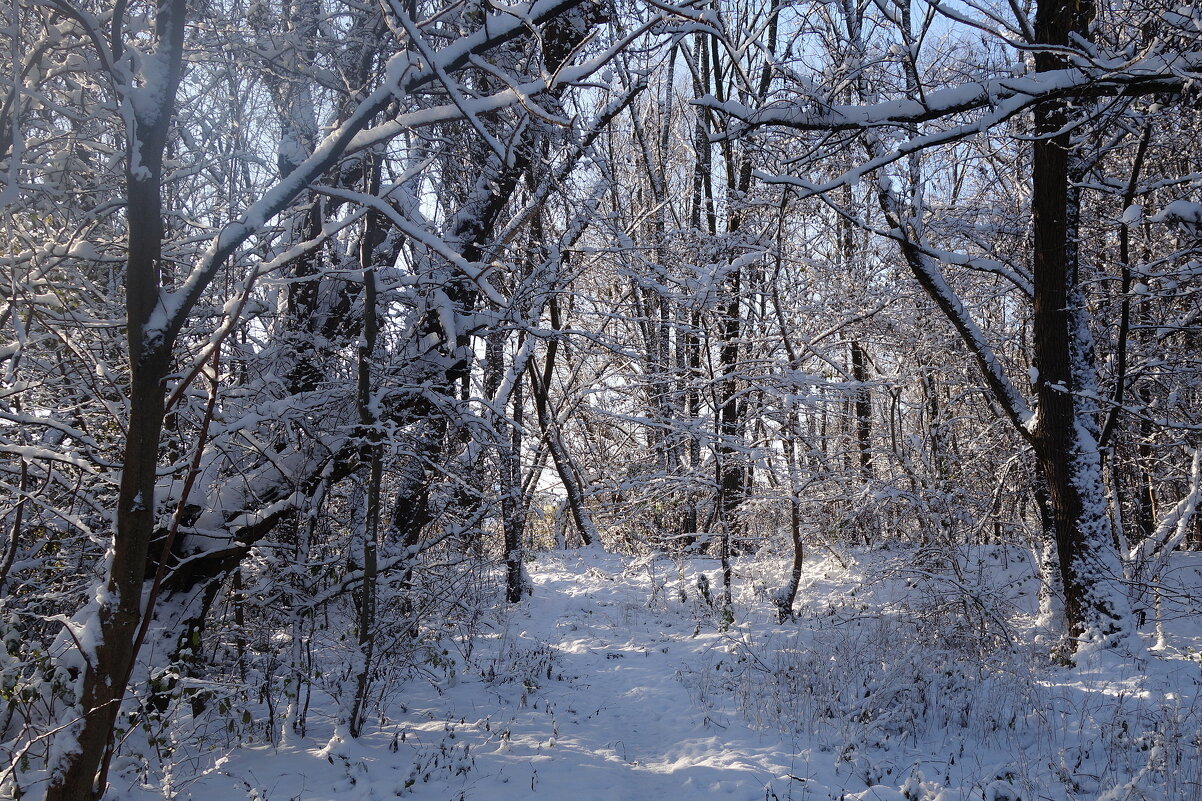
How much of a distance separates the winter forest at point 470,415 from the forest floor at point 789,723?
0.04m

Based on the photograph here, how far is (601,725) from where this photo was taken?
19.6 ft

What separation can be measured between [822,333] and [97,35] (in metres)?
8.92

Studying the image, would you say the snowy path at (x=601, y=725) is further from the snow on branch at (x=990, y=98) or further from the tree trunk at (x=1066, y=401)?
the snow on branch at (x=990, y=98)

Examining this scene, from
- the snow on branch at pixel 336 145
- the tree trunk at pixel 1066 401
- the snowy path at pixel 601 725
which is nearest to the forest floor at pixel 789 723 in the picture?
the snowy path at pixel 601 725

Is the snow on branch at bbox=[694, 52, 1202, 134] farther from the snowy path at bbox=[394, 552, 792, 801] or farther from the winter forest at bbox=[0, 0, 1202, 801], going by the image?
the snowy path at bbox=[394, 552, 792, 801]

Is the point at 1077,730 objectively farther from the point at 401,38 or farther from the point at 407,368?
the point at 401,38

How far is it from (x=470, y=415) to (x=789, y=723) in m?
3.82

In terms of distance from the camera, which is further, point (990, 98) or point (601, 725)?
point (601, 725)

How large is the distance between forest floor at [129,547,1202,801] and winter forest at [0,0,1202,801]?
4cm

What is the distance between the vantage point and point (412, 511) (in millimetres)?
6891

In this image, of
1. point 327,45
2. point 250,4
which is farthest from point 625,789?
point 250,4

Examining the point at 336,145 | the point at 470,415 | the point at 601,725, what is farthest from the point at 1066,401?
the point at 336,145

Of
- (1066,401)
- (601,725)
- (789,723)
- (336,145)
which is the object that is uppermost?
(336,145)

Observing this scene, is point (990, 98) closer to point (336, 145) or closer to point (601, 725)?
point (336, 145)
